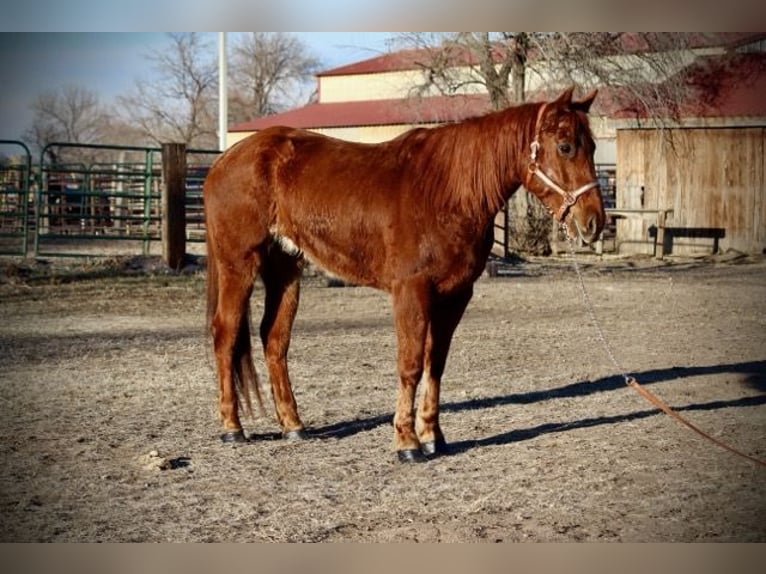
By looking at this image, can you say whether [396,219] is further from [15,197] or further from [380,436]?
[15,197]

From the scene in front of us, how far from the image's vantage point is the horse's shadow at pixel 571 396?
532cm

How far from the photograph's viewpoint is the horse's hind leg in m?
5.28

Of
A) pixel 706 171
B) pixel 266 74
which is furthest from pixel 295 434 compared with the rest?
pixel 266 74

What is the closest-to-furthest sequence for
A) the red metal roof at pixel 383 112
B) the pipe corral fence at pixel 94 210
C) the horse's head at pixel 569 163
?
the horse's head at pixel 569 163, the pipe corral fence at pixel 94 210, the red metal roof at pixel 383 112

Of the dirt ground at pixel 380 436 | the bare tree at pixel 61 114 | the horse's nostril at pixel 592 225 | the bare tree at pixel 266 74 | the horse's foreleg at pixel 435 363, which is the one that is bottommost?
the dirt ground at pixel 380 436

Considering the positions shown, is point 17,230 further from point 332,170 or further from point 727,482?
point 727,482

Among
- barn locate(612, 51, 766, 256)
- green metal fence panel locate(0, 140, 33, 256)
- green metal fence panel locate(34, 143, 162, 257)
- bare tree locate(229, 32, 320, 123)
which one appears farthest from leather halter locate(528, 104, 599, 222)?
bare tree locate(229, 32, 320, 123)

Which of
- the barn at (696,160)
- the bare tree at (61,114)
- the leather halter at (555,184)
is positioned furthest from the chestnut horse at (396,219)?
the barn at (696,160)

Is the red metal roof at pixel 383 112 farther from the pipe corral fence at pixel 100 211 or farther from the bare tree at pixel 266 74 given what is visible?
the pipe corral fence at pixel 100 211

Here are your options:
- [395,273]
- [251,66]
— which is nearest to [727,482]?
[395,273]

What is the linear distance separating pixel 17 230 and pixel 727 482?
12.8 metres

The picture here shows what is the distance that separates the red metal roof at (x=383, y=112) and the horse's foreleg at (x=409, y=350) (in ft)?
40.0

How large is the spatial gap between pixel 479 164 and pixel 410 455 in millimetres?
1577

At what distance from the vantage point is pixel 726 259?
48.0 feet
